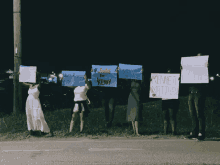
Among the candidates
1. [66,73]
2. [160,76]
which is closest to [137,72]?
[160,76]

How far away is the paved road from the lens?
5645 mm

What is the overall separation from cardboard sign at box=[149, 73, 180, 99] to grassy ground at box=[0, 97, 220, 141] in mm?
1254

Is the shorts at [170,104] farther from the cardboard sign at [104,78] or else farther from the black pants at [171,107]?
the cardboard sign at [104,78]

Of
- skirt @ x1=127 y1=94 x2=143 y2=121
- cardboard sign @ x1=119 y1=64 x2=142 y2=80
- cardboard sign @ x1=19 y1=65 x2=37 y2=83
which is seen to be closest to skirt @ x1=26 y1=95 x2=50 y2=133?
cardboard sign @ x1=19 y1=65 x2=37 y2=83

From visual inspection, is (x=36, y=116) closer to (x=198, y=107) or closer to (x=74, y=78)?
(x=74, y=78)

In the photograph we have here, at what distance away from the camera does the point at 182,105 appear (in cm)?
1224

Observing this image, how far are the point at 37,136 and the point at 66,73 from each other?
6.94 ft

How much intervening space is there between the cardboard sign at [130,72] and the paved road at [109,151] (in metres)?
1.98

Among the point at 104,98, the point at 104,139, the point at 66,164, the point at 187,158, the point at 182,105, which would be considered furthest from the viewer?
the point at 182,105

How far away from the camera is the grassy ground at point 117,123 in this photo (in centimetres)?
860

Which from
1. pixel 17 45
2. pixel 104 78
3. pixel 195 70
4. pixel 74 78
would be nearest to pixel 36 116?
pixel 74 78

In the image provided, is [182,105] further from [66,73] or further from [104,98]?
[66,73]

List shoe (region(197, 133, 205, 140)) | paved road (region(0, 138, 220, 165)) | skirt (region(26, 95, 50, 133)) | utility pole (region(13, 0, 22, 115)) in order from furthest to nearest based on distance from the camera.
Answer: utility pole (region(13, 0, 22, 115)) → skirt (region(26, 95, 50, 133)) → shoe (region(197, 133, 205, 140)) → paved road (region(0, 138, 220, 165))

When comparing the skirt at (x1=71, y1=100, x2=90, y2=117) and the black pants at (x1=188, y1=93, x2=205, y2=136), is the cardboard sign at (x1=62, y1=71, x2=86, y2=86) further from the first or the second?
the black pants at (x1=188, y1=93, x2=205, y2=136)
